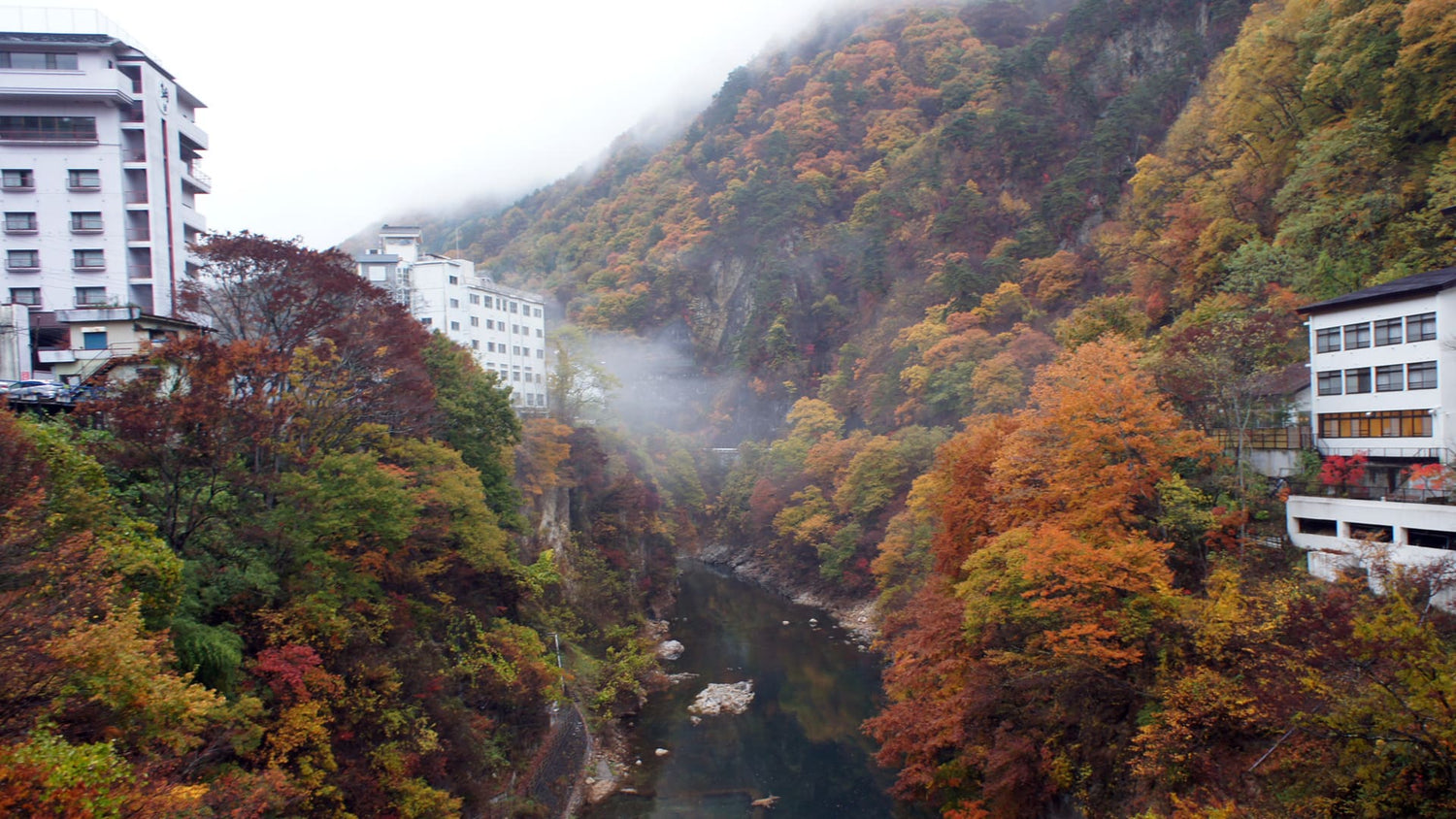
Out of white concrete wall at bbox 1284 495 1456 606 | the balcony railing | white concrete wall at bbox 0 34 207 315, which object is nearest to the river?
white concrete wall at bbox 1284 495 1456 606

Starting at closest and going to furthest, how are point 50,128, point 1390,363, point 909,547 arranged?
point 1390,363 < point 50,128 < point 909,547

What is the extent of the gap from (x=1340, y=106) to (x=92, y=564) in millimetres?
38148

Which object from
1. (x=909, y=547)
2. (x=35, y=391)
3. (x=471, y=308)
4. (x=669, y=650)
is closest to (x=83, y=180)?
(x=35, y=391)

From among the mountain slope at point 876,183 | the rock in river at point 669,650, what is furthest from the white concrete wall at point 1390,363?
the mountain slope at point 876,183

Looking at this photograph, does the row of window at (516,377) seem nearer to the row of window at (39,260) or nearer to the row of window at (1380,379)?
the row of window at (39,260)

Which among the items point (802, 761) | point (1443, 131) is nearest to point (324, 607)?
point (802, 761)

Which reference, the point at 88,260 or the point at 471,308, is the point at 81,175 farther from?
the point at 471,308

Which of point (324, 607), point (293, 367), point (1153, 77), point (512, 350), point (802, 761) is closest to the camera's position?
point (324, 607)

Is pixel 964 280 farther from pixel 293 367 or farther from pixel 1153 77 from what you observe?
pixel 293 367

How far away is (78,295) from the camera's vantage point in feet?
99.2

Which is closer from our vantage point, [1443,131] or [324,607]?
[324,607]

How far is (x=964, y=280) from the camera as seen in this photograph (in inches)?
1978

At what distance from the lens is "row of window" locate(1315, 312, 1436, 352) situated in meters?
16.5

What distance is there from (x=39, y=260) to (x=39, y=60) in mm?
7659
